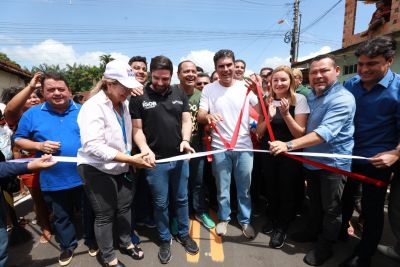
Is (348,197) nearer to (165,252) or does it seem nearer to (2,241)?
(165,252)

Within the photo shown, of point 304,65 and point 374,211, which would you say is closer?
point 374,211

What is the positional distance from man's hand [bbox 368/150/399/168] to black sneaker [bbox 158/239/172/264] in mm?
2487

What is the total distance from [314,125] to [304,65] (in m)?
15.5

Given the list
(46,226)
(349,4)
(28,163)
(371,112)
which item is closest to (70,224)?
(46,226)

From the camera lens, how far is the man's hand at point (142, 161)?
2.40 m

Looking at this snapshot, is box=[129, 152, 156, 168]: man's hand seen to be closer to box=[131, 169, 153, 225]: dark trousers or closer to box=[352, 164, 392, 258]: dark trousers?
box=[131, 169, 153, 225]: dark trousers

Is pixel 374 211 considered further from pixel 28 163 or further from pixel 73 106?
pixel 73 106

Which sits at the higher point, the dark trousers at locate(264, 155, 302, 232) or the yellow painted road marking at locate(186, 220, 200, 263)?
the dark trousers at locate(264, 155, 302, 232)

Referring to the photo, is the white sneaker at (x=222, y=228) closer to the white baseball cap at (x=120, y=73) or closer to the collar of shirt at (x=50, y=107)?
the white baseball cap at (x=120, y=73)

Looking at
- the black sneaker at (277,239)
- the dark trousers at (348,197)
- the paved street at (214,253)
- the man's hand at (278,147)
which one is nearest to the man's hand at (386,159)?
the dark trousers at (348,197)

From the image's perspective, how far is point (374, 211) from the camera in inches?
101

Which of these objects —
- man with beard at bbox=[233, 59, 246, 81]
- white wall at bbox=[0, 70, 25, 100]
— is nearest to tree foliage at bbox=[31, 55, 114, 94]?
white wall at bbox=[0, 70, 25, 100]

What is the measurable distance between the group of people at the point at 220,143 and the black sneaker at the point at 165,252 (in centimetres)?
1

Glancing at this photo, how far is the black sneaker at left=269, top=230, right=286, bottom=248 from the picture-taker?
3.15m
